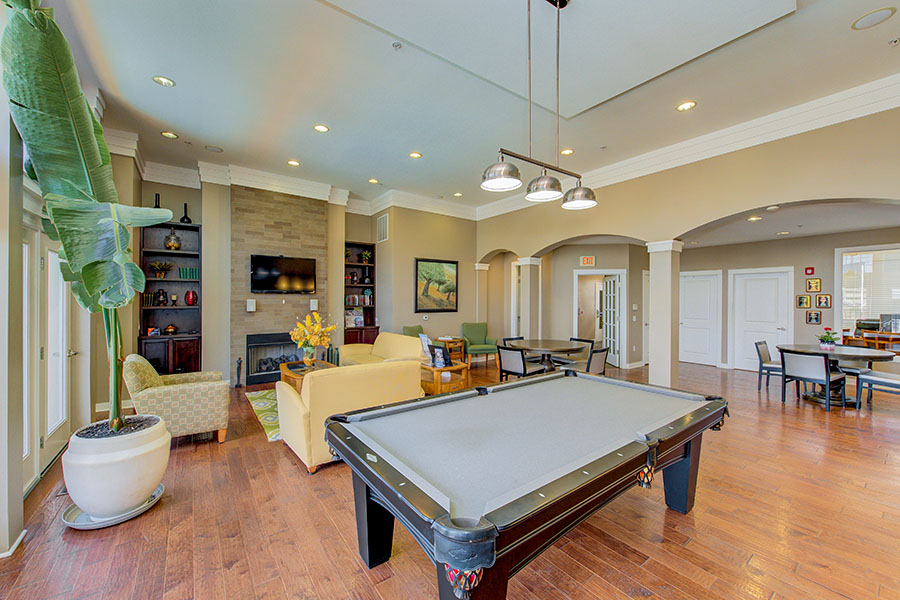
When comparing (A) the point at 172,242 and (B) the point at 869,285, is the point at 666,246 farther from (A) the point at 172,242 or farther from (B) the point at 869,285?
(A) the point at 172,242

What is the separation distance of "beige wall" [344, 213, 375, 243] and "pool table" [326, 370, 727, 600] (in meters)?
5.43

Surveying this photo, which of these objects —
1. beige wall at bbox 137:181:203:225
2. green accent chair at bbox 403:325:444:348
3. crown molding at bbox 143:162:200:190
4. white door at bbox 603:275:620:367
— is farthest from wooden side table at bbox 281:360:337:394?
white door at bbox 603:275:620:367

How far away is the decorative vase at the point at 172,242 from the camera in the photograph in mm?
5387

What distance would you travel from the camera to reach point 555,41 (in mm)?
2508

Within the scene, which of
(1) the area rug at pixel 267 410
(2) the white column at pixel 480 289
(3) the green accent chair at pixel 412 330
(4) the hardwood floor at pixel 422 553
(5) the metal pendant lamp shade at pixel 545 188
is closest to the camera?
(4) the hardwood floor at pixel 422 553

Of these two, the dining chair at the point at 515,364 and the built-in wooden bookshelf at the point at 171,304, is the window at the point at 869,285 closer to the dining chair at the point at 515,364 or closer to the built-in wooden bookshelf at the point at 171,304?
the dining chair at the point at 515,364

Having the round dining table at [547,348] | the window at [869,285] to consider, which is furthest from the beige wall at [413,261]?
the window at [869,285]

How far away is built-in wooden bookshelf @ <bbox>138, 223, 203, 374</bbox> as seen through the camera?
209 inches

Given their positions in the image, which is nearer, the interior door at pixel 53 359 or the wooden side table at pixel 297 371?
the interior door at pixel 53 359

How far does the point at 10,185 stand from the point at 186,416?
2.12m

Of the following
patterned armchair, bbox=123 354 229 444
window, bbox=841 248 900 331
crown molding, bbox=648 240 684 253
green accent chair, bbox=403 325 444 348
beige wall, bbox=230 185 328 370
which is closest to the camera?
patterned armchair, bbox=123 354 229 444

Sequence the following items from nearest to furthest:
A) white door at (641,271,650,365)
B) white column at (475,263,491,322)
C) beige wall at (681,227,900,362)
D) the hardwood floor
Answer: the hardwood floor
beige wall at (681,227,900,362)
white column at (475,263,491,322)
white door at (641,271,650,365)

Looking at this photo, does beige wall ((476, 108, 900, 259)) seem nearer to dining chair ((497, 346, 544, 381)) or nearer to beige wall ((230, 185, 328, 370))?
dining chair ((497, 346, 544, 381))

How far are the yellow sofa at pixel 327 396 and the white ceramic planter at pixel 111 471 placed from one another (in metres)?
0.92
